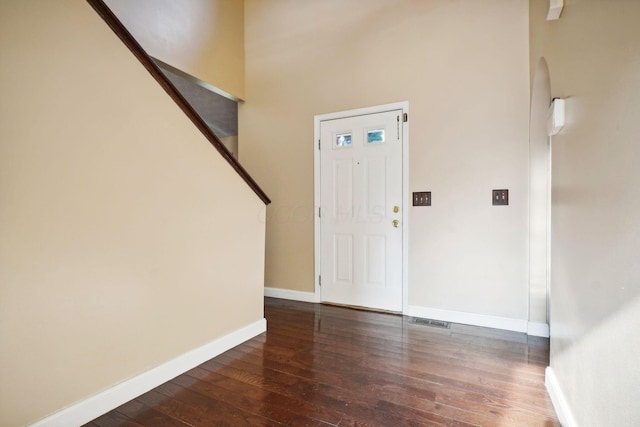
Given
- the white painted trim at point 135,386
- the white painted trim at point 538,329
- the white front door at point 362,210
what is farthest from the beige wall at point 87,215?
the white painted trim at point 538,329

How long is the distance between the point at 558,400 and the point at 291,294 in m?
2.43

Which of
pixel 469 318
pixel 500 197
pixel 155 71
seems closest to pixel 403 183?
pixel 500 197

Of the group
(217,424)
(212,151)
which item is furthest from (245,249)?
(217,424)

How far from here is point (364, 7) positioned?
3.02 metres

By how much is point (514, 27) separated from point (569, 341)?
2.36 metres

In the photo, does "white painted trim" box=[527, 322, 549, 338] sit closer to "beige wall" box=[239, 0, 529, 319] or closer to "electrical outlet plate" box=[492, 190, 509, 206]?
"beige wall" box=[239, 0, 529, 319]

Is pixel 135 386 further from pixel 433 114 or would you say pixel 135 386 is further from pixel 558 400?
pixel 433 114

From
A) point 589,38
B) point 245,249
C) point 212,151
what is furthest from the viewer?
point 245,249

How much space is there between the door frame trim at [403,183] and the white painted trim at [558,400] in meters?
1.28

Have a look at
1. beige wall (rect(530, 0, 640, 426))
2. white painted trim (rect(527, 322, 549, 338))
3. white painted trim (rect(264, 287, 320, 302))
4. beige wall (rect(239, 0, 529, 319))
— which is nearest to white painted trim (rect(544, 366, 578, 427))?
beige wall (rect(530, 0, 640, 426))

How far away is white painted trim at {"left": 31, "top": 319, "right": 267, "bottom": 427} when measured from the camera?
4.30 ft

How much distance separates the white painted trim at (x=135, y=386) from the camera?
4.30 ft

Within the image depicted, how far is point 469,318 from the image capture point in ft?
8.62

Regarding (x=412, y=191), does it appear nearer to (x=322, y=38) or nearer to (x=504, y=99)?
(x=504, y=99)
